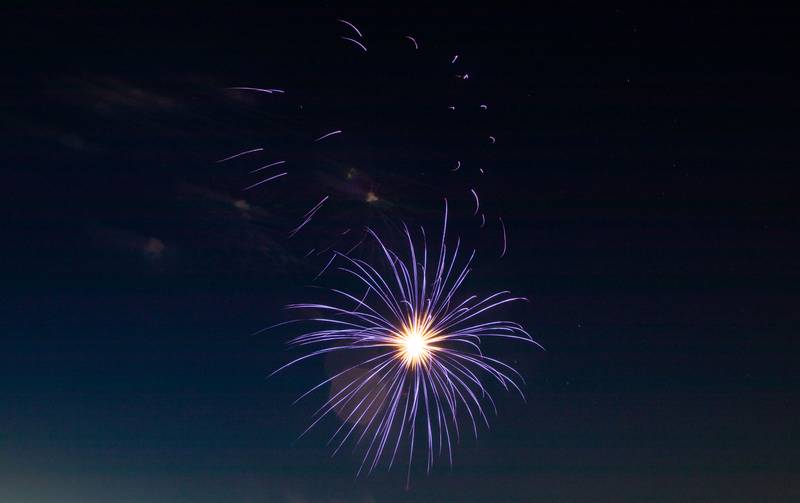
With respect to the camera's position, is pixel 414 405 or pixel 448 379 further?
pixel 448 379

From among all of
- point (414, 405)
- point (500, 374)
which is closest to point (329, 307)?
point (414, 405)

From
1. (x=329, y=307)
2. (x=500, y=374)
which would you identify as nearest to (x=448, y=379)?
(x=500, y=374)

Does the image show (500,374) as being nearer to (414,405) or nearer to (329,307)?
(414,405)

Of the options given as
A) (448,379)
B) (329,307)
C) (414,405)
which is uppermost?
(329,307)

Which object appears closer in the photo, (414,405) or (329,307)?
(414,405)

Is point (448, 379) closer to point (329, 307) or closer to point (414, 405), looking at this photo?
point (414, 405)

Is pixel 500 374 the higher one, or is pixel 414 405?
pixel 500 374

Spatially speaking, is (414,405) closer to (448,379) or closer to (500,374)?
(448,379)

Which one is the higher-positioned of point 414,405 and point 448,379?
point 448,379
